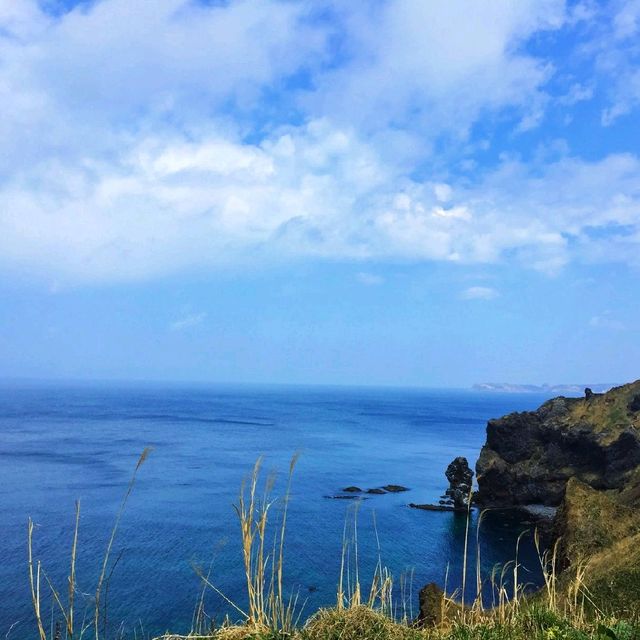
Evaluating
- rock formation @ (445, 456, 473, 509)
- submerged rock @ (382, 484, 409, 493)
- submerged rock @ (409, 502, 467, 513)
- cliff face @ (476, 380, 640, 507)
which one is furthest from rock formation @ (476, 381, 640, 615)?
submerged rock @ (382, 484, 409, 493)

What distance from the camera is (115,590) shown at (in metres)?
32.0

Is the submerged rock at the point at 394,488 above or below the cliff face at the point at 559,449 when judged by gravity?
below

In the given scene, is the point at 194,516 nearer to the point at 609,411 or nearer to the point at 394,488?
the point at 394,488

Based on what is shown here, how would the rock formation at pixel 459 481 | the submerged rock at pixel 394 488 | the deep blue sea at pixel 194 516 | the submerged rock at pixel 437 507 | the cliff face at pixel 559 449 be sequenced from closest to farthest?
the deep blue sea at pixel 194 516 < the cliff face at pixel 559 449 < the submerged rock at pixel 437 507 < the rock formation at pixel 459 481 < the submerged rock at pixel 394 488

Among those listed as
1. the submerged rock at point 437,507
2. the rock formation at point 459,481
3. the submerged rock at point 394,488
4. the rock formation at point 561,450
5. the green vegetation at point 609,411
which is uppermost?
the green vegetation at point 609,411

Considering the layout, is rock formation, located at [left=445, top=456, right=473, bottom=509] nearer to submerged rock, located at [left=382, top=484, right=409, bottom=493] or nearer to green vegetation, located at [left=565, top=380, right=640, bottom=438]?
submerged rock, located at [left=382, top=484, right=409, bottom=493]

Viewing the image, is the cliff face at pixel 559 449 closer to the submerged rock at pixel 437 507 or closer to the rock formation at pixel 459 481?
the rock formation at pixel 459 481

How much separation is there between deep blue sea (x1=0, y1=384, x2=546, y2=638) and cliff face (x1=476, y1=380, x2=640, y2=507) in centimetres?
523

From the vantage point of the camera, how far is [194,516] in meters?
49.6

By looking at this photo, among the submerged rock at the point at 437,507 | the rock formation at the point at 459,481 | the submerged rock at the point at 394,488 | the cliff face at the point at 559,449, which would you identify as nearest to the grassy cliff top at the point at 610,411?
the cliff face at the point at 559,449

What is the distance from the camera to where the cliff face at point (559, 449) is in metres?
54.9

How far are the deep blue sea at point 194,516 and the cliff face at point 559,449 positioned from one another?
5.23 m

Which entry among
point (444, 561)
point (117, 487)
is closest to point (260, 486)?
point (117, 487)

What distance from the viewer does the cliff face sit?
54875 mm
